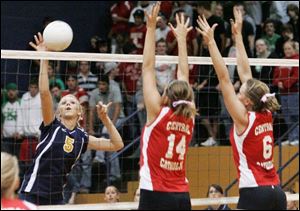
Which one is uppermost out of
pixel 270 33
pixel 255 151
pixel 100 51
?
pixel 270 33

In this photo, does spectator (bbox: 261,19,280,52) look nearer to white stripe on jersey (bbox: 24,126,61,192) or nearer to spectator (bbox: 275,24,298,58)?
spectator (bbox: 275,24,298,58)

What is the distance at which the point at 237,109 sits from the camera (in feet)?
25.7

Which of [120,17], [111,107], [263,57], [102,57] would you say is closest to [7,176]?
[102,57]

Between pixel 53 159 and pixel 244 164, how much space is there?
1.96 meters

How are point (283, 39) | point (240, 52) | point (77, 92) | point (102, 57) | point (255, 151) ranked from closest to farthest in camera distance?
point (255, 151)
point (240, 52)
point (102, 57)
point (77, 92)
point (283, 39)

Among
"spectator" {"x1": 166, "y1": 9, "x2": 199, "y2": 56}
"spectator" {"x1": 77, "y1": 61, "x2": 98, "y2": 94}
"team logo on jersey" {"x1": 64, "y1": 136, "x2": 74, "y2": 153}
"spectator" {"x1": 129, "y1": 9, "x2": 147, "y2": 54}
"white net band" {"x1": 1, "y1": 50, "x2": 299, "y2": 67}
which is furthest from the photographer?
"spectator" {"x1": 129, "y1": 9, "x2": 147, "y2": 54}

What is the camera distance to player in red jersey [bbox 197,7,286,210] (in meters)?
7.90

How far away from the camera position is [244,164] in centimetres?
797

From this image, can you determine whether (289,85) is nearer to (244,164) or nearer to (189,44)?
(189,44)

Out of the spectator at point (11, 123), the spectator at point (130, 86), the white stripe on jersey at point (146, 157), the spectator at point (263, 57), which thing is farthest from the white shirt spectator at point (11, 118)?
the white stripe on jersey at point (146, 157)

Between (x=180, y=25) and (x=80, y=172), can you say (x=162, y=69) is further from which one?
(x=180, y=25)

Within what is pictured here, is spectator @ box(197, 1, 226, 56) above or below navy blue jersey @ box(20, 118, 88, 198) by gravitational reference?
above

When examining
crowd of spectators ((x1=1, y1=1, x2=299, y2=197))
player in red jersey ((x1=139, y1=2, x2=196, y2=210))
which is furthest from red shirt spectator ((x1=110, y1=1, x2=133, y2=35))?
player in red jersey ((x1=139, y1=2, x2=196, y2=210))

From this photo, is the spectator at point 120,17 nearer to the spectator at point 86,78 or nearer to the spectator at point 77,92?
the spectator at point 86,78
